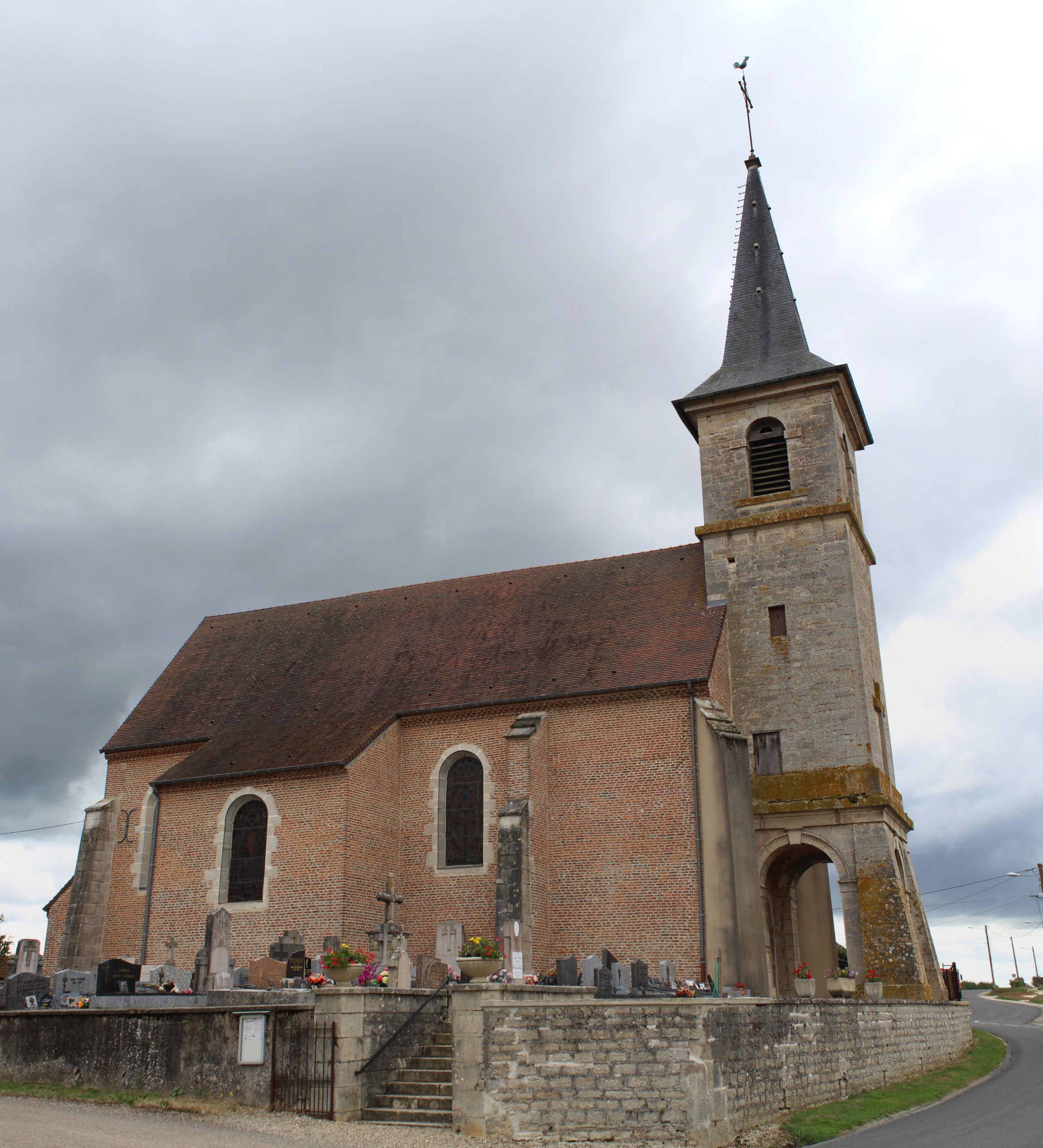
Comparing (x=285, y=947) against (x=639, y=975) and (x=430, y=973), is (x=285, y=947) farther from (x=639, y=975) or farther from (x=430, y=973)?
(x=639, y=975)

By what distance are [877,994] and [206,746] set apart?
14.7m

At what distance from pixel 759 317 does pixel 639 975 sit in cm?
1708

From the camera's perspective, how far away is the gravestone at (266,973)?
1677 centimetres

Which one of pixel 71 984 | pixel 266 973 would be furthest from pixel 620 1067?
pixel 71 984

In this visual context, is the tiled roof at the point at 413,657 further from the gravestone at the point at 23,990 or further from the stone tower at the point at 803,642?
the gravestone at the point at 23,990

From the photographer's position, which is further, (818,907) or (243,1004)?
(818,907)

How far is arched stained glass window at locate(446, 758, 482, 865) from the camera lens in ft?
68.9

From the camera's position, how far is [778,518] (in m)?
23.3

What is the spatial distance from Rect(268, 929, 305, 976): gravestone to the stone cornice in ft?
40.1

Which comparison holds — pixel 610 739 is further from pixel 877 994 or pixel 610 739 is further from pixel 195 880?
pixel 195 880

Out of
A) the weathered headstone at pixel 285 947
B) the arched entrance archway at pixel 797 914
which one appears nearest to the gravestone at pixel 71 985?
the weathered headstone at pixel 285 947

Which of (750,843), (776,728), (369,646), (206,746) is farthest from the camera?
(369,646)

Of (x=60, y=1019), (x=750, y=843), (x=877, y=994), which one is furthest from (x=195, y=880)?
(x=877, y=994)

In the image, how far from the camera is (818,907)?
87.5 ft
